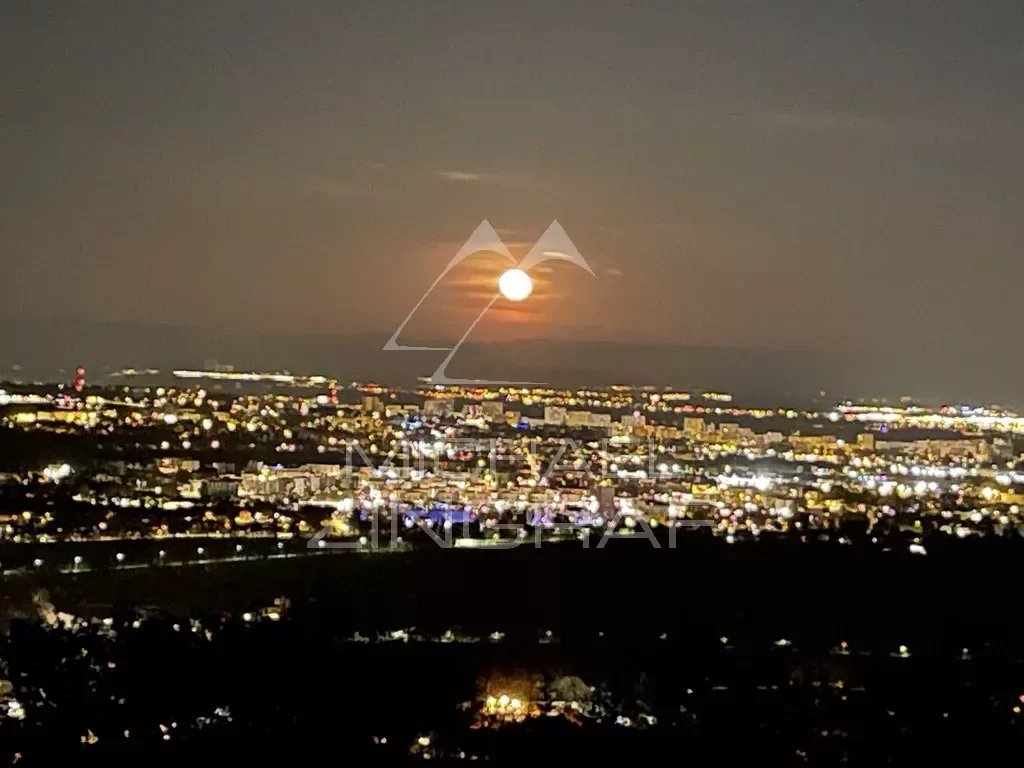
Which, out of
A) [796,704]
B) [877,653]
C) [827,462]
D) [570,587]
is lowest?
[796,704]

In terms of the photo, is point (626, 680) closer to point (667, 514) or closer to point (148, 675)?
point (148, 675)

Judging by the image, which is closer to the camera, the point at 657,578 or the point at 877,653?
the point at 877,653

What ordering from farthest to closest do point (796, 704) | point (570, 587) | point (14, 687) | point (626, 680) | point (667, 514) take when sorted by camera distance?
point (667, 514), point (570, 587), point (626, 680), point (796, 704), point (14, 687)

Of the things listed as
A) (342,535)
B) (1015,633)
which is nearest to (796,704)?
(1015,633)

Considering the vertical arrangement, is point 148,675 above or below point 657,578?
below

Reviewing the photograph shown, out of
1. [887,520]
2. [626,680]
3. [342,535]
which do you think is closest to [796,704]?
[626,680]

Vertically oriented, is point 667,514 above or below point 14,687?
above

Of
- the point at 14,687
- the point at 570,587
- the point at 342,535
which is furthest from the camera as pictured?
the point at 342,535

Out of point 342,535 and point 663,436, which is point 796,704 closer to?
point 342,535

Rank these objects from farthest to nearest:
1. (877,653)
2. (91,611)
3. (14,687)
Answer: (91,611) → (877,653) → (14,687)
